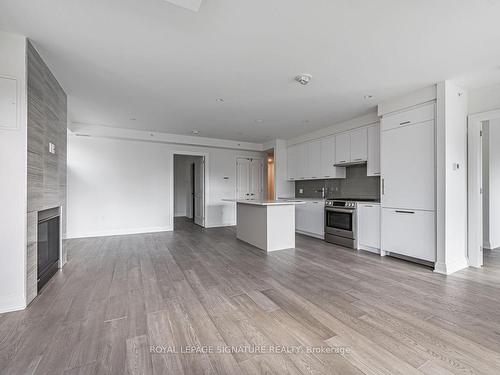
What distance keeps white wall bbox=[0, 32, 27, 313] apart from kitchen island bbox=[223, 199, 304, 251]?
2.88 meters

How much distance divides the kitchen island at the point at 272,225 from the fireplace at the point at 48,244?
109 inches

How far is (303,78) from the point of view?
114 inches

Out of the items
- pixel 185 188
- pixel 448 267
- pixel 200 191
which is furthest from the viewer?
pixel 185 188

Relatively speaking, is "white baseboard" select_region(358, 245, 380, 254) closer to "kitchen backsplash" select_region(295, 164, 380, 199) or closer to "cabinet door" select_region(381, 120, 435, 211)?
"cabinet door" select_region(381, 120, 435, 211)

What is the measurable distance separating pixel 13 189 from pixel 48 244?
1035 millimetres

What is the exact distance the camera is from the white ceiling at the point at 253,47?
1.81 m

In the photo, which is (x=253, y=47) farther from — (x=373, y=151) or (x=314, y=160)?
(x=314, y=160)

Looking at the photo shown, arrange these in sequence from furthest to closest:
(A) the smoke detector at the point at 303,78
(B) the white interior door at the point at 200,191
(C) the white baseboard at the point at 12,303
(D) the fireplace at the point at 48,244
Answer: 1. (B) the white interior door at the point at 200,191
2. (A) the smoke detector at the point at 303,78
3. (D) the fireplace at the point at 48,244
4. (C) the white baseboard at the point at 12,303

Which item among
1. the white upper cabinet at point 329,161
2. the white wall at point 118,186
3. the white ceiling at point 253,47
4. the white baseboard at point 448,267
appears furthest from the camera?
the white wall at point 118,186

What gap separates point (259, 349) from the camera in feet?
5.18

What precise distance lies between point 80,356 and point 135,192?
4707mm

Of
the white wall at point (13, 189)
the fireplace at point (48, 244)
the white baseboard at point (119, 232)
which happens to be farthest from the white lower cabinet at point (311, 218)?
the white wall at point (13, 189)

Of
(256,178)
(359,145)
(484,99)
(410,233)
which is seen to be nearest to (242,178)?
(256,178)

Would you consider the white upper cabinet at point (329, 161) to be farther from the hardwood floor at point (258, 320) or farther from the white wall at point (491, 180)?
the white wall at point (491, 180)
